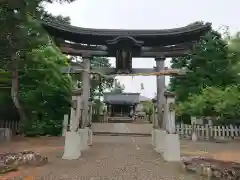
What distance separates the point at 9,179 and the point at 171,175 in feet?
11.9

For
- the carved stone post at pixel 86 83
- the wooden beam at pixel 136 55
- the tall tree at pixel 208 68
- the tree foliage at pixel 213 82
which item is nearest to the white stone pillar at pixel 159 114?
the wooden beam at pixel 136 55

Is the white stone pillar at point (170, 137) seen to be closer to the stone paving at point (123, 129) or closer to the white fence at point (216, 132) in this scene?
the white fence at point (216, 132)

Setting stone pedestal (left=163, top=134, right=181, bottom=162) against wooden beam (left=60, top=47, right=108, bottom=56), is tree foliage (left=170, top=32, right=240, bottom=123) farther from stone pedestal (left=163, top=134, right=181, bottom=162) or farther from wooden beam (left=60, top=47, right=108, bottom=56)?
stone pedestal (left=163, top=134, right=181, bottom=162)

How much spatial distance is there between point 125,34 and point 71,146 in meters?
6.99

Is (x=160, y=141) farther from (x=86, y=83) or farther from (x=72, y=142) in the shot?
(x=86, y=83)

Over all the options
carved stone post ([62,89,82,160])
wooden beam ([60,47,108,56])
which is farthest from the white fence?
carved stone post ([62,89,82,160])

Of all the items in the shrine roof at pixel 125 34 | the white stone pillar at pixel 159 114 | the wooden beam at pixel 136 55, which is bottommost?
the white stone pillar at pixel 159 114

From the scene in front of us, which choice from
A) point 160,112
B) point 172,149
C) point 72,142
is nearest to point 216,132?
point 160,112

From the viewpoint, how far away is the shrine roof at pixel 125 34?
13.0 m

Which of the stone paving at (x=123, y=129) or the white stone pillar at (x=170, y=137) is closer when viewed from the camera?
the white stone pillar at (x=170, y=137)

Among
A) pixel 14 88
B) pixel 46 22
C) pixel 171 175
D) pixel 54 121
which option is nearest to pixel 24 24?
pixel 46 22

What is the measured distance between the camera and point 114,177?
18.8 ft

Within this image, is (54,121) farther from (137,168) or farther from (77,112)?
(137,168)

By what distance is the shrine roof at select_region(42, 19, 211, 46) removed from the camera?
13.0m
